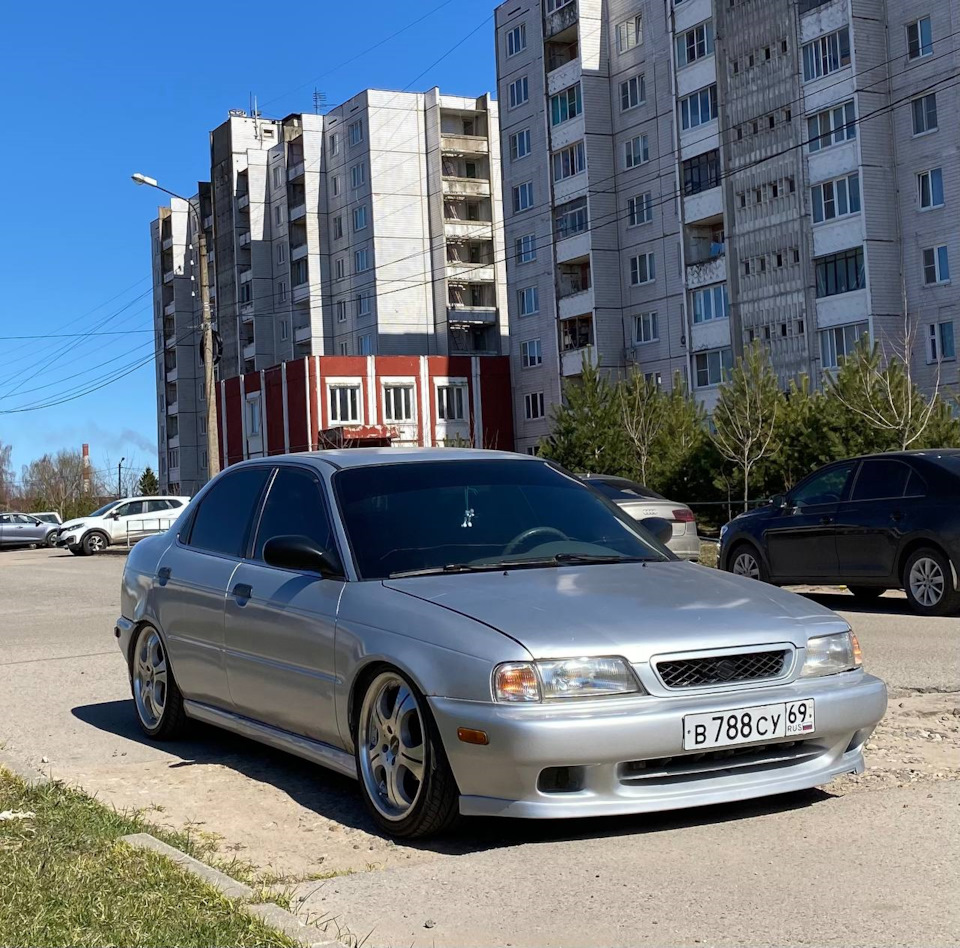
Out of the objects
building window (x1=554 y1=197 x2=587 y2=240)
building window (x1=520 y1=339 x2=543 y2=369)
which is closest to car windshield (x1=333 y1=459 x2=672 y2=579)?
building window (x1=554 y1=197 x2=587 y2=240)

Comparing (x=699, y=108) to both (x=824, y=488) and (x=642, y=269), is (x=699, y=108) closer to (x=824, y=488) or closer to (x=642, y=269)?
(x=642, y=269)

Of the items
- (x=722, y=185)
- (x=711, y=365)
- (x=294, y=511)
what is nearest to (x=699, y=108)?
(x=722, y=185)

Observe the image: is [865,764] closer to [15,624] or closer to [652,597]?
[652,597]

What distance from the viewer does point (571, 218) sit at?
64.1 metres

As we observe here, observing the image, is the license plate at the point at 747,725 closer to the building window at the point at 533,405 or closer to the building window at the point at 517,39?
the building window at the point at 533,405

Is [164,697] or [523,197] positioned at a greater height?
[523,197]

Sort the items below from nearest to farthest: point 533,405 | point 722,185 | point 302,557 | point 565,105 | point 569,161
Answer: point 302,557
point 722,185
point 565,105
point 569,161
point 533,405

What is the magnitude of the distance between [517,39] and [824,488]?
5722 cm

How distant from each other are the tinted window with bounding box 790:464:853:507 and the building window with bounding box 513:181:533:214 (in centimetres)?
5402

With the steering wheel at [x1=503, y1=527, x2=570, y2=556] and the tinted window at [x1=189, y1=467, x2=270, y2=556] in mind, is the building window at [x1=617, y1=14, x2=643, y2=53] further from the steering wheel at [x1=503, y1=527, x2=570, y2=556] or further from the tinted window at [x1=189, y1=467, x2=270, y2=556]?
the steering wheel at [x1=503, y1=527, x2=570, y2=556]

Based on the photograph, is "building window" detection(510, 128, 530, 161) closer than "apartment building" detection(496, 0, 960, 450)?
No

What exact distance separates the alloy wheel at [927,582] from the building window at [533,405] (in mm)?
55574

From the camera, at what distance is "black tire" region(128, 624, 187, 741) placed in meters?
7.76

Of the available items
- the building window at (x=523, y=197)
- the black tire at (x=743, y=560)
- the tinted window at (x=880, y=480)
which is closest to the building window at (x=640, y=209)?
the building window at (x=523, y=197)
